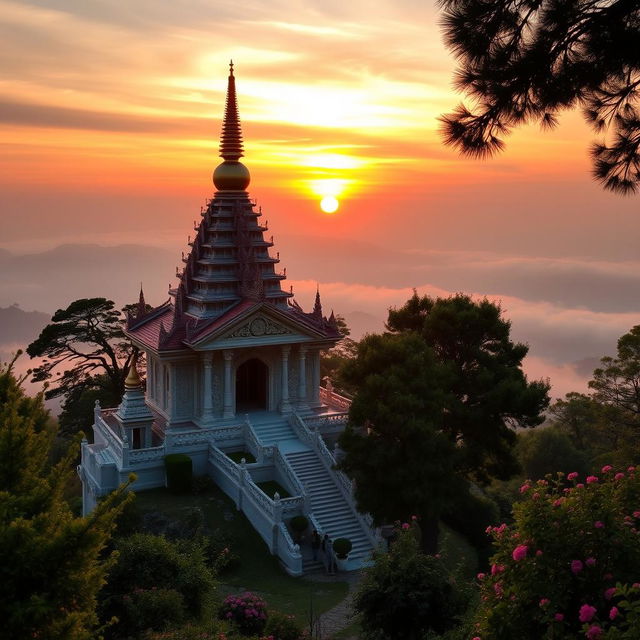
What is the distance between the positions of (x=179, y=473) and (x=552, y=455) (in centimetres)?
2379

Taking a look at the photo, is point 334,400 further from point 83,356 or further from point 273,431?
point 83,356

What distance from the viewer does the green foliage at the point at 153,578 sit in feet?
67.9

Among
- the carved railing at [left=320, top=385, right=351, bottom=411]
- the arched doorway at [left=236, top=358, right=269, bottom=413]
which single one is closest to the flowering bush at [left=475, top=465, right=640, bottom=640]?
the carved railing at [left=320, top=385, right=351, bottom=411]

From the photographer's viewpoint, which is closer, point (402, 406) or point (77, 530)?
point (77, 530)

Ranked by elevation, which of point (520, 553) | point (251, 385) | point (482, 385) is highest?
point (251, 385)

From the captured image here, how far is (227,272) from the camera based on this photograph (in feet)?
133

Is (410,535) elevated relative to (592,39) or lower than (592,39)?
lower

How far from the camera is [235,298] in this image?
40.0 meters

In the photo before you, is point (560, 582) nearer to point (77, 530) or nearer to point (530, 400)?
point (77, 530)

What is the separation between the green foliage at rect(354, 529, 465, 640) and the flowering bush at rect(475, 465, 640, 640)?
18.5 ft

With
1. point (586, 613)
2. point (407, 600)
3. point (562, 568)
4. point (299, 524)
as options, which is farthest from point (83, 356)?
point (586, 613)

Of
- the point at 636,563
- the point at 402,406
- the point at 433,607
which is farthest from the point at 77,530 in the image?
the point at 402,406

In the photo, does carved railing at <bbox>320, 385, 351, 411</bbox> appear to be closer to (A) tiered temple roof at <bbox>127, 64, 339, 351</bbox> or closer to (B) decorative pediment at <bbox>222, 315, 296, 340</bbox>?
(A) tiered temple roof at <bbox>127, 64, 339, 351</bbox>

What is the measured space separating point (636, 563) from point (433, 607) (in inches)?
294
